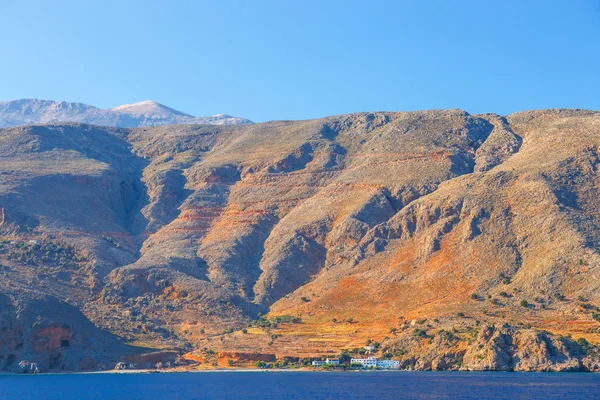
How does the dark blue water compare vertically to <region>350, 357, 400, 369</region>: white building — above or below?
below

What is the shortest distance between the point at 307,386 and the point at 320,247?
52.5m

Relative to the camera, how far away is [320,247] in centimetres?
15062

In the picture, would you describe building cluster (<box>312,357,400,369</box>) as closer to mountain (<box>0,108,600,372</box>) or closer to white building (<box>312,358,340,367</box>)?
mountain (<box>0,108,600,372</box>)

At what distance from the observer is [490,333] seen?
361 feet

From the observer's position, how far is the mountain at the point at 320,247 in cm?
11975

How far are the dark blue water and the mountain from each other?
5.75 metres

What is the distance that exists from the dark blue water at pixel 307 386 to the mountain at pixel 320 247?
226 inches

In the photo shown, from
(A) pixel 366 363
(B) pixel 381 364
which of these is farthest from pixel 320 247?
(B) pixel 381 364

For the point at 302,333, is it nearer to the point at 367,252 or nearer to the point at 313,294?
the point at 313,294

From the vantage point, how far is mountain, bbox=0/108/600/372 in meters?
120

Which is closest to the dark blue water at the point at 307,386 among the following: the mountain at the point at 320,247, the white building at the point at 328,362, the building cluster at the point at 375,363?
the white building at the point at 328,362

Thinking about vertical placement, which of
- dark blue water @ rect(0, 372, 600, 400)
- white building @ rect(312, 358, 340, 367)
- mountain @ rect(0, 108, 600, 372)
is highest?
mountain @ rect(0, 108, 600, 372)

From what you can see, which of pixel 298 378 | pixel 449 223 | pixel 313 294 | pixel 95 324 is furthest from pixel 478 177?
pixel 95 324

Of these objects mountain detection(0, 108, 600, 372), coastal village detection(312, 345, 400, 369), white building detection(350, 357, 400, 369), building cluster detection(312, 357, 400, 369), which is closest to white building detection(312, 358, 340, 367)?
coastal village detection(312, 345, 400, 369)
